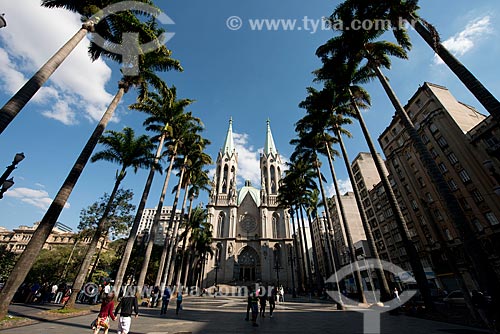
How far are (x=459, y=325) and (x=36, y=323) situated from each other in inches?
662

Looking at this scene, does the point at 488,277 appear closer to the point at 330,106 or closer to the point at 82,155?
the point at 330,106

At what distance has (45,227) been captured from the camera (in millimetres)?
9133

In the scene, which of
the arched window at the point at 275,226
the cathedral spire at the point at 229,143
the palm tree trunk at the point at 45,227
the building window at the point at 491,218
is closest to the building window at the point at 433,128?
the building window at the point at 491,218

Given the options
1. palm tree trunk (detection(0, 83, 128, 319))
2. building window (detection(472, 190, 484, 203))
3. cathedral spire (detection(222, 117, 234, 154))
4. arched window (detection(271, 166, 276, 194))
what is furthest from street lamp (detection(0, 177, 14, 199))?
cathedral spire (detection(222, 117, 234, 154))

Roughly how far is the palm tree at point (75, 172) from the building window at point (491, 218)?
3209 cm

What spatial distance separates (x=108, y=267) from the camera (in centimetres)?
4003

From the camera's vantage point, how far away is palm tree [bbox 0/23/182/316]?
26.7 feet

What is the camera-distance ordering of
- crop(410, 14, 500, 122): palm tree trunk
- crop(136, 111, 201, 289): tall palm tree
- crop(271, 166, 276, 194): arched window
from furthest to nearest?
crop(271, 166, 276, 194): arched window < crop(136, 111, 201, 289): tall palm tree < crop(410, 14, 500, 122): palm tree trunk

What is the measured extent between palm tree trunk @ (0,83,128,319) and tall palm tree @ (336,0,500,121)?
1690 centimetres

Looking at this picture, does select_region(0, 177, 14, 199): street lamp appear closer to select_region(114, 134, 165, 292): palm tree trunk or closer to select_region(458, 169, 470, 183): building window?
select_region(114, 134, 165, 292): palm tree trunk

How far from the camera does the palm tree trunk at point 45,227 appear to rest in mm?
7957

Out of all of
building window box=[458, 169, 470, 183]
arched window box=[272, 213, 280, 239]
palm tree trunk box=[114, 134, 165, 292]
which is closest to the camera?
palm tree trunk box=[114, 134, 165, 292]

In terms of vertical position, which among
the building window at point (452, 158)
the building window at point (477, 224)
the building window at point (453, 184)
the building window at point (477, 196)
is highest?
the building window at point (452, 158)

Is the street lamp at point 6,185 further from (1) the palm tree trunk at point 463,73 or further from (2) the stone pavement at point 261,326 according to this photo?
(1) the palm tree trunk at point 463,73
